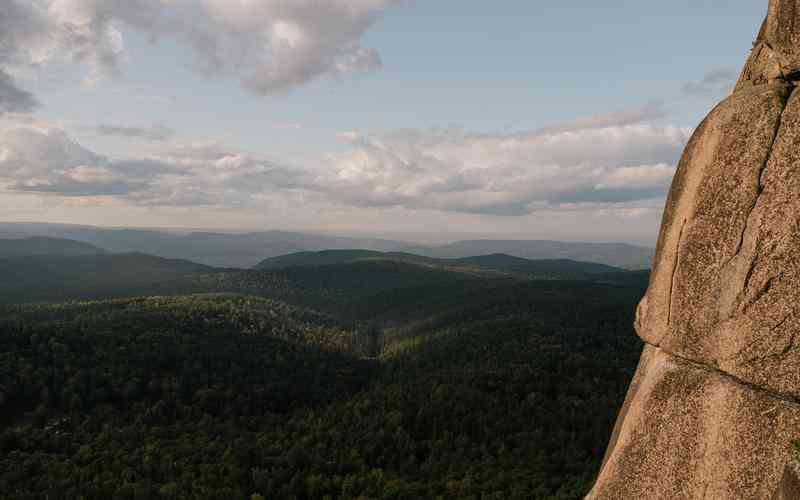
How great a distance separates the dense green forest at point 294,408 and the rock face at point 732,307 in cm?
3305

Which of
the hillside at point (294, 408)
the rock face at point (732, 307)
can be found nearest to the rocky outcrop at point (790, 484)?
the rock face at point (732, 307)

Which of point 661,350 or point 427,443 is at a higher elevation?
point 661,350

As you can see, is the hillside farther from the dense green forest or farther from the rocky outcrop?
the rocky outcrop

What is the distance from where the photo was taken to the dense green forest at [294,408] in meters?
52.1

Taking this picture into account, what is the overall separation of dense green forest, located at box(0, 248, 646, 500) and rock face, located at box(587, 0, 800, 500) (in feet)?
108

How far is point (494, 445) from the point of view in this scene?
65000 mm

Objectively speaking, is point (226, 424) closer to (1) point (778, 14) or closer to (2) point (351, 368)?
(2) point (351, 368)

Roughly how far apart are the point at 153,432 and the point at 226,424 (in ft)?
38.8

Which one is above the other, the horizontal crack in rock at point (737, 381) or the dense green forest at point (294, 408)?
the horizontal crack in rock at point (737, 381)

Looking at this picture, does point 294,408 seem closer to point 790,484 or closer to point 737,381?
point 737,381

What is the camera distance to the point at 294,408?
96188mm

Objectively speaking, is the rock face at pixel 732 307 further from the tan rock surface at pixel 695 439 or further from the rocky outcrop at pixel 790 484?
the rocky outcrop at pixel 790 484

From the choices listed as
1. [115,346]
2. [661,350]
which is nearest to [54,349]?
[115,346]

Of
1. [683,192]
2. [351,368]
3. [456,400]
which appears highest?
[683,192]
